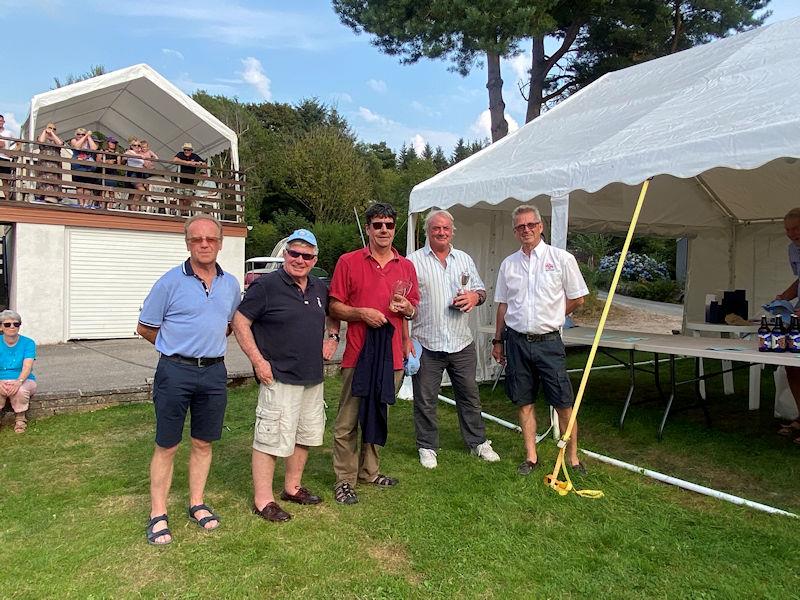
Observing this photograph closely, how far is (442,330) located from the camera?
4160 millimetres

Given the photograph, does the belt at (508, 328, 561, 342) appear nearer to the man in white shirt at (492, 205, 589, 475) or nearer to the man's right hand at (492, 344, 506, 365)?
the man in white shirt at (492, 205, 589, 475)

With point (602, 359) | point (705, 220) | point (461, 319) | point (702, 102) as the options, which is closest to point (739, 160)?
point (702, 102)

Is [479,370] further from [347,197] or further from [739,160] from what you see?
[347,197]

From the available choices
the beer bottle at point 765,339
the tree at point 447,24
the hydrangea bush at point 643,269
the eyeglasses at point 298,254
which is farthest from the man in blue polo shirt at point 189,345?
the hydrangea bush at point 643,269

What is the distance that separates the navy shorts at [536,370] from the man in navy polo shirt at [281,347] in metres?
1.35

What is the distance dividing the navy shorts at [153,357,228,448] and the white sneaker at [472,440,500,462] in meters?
2.01

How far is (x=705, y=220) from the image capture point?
26.1 feet

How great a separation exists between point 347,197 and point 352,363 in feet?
76.6

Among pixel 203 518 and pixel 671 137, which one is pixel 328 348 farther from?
pixel 671 137

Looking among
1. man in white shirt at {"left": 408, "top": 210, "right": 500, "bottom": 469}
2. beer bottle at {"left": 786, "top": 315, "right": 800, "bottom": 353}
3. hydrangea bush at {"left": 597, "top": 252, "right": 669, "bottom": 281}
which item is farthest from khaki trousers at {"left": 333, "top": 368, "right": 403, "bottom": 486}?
hydrangea bush at {"left": 597, "top": 252, "right": 669, "bottom": 281}

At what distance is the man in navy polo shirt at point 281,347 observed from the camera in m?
3.14

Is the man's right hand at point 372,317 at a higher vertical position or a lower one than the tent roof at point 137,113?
lower

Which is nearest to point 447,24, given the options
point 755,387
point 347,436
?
point 755,387

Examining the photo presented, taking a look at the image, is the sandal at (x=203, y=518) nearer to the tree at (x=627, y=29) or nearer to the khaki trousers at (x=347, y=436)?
the khaki trousers at (x=347, y=436)
